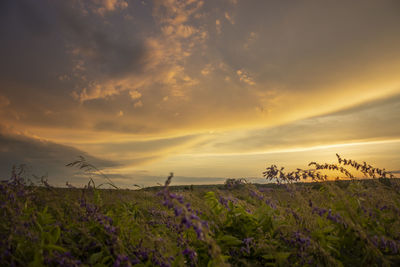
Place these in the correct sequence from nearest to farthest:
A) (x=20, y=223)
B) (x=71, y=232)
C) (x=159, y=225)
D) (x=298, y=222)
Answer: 1. (x=20, y=223)
2. (x=71, y=232)
3. (x=298, y=222)
4. (x=159, y=225)

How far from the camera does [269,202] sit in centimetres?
485

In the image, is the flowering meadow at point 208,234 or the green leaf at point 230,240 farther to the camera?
the green leaf at point 230,240

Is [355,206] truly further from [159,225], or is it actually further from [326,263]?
[159,225]

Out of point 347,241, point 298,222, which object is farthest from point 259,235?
point 347,241

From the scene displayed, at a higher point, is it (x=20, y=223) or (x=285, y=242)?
(x=20, y=223)

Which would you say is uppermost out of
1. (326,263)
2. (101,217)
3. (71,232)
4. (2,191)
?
(2,191)

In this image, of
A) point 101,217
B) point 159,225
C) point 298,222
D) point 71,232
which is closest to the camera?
point 101,217

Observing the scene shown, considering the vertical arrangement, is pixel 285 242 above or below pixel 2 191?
below

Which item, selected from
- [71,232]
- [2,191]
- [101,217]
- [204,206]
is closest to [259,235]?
[204,206]

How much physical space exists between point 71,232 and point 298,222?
10.8 feet

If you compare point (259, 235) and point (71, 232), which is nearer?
point (71, 232)

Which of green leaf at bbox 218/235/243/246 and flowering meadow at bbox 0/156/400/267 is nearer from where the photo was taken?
flowering meadow at bbox 0/156/400/267

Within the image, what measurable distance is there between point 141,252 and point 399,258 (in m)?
3.18

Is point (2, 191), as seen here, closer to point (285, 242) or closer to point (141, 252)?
point (141, 252)
